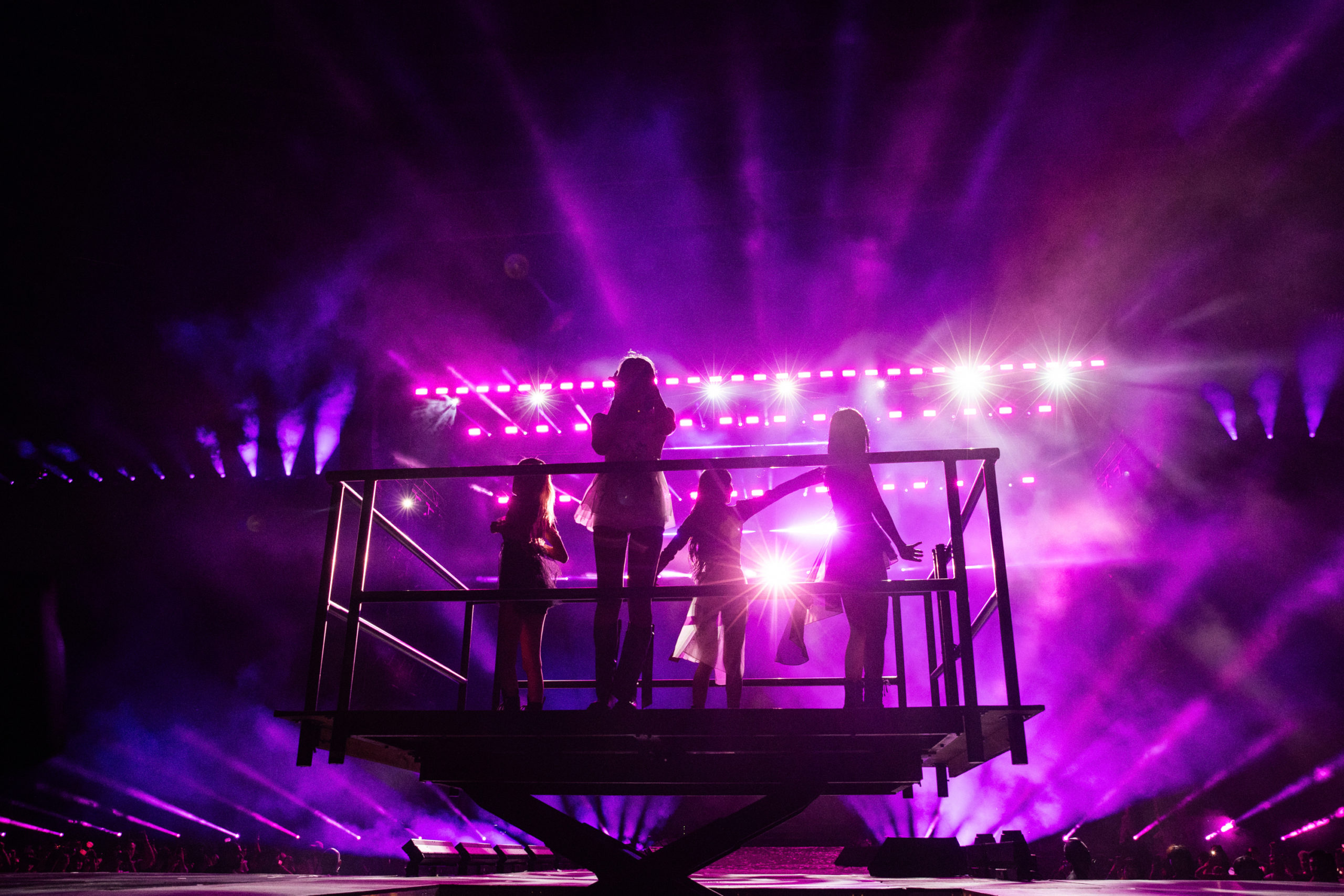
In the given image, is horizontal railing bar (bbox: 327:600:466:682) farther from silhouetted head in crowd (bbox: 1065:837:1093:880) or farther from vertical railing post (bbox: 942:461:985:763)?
silhouetted head in crowd (bbox: 1065:837:1093:880)

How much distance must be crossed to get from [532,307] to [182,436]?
→ 5.88 m

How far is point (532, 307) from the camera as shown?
1158 centimetres

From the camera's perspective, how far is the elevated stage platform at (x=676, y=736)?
313cm

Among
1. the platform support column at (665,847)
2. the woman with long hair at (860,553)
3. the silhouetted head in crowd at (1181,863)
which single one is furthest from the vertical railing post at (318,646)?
the silhouetted head in crowd at (1181,863)

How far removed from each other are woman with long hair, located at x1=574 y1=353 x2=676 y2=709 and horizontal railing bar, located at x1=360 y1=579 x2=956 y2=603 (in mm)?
130

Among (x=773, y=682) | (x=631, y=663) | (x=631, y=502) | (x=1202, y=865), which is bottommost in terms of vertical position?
(x=1202, y=865)

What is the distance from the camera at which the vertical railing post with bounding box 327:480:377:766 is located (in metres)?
3.30

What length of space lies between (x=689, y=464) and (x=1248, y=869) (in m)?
8.85

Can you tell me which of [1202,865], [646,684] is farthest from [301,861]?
[1202,865]

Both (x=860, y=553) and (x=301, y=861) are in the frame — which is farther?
(x=301, y=861)

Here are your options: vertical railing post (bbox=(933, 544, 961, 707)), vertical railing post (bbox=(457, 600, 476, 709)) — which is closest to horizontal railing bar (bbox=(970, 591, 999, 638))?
vertical railing post (bbox=(933, 544, 961, 707))

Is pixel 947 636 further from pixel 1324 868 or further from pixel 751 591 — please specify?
pixel 1324 868

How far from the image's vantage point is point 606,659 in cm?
349

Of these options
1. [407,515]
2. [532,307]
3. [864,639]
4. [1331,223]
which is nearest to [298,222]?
[532,307]
